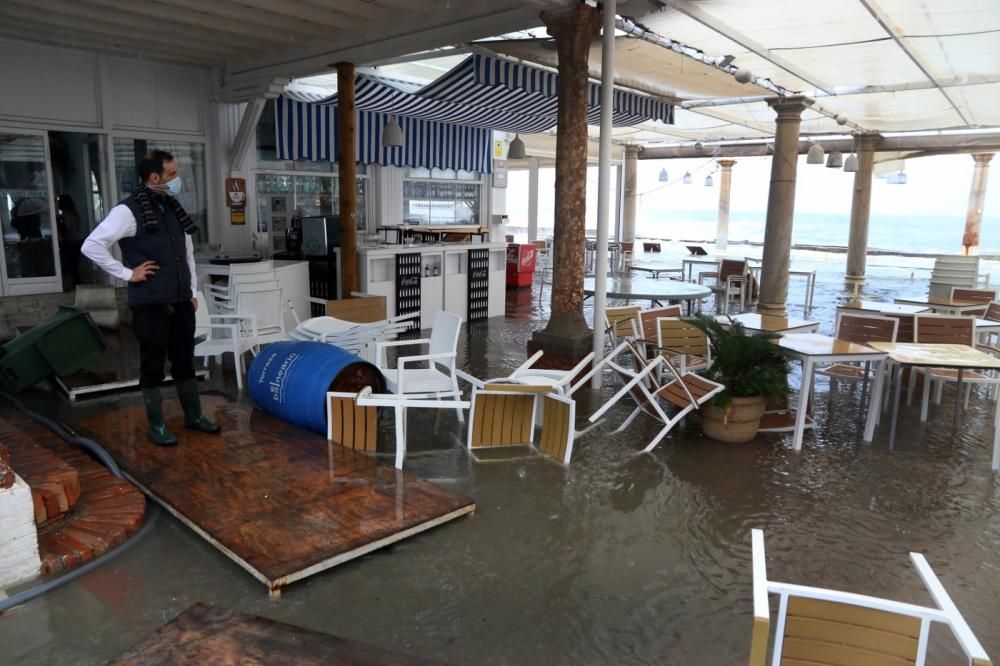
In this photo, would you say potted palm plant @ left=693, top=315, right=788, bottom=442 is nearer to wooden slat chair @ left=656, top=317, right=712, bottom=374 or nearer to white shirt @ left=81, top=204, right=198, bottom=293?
wooden slat chair @ left=656, top=317, right=712, bottom=374

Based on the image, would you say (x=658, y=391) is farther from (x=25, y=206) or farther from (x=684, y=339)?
(x=25, y=206)

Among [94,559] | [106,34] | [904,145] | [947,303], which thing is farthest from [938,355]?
[904,145]

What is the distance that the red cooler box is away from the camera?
516 inches

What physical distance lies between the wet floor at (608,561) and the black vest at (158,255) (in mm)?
1229

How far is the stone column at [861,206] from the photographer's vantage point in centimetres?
1445

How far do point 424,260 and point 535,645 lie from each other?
6.57m

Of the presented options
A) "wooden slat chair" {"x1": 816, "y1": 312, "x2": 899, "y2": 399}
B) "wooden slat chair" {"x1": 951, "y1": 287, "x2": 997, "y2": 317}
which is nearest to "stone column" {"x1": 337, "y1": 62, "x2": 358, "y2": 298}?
"wooden slat chair" {"x1": 816, "y1": 312, "x2": 899, "y2": 399}

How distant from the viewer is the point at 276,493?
3615 mm

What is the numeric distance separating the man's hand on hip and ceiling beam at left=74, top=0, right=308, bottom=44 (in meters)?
3.75

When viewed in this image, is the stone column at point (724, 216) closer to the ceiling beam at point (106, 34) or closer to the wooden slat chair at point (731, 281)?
the wooden slat chair at point (731, 281)

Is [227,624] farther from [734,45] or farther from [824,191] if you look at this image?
[824,191]

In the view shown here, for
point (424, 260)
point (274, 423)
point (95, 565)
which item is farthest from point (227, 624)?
point (424, 260)

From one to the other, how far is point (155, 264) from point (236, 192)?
6.09m

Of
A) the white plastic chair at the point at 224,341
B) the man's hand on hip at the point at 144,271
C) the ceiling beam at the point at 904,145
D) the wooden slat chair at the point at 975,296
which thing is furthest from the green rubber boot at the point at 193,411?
the ceiling beam at the point at 904,145
